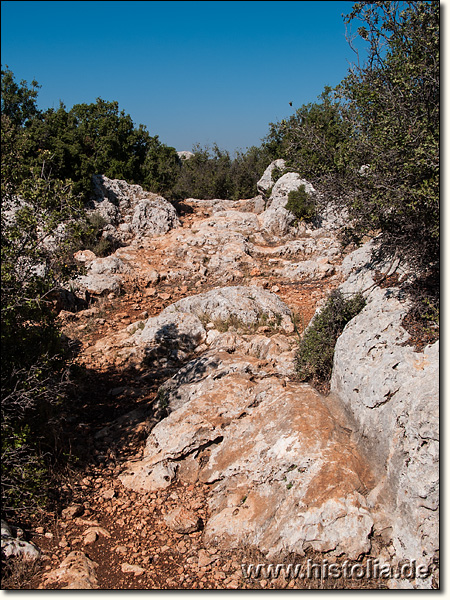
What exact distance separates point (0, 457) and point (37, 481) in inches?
21.7

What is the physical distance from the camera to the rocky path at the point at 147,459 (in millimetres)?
5078

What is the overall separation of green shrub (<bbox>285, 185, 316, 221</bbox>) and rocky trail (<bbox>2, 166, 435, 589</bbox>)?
769cm

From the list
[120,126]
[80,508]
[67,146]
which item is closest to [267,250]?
[67,146]

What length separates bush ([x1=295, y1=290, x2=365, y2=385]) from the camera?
764 cm

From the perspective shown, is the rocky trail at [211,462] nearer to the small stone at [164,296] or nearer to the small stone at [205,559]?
the small stone at [205,559]

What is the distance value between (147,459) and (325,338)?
3.64 metres

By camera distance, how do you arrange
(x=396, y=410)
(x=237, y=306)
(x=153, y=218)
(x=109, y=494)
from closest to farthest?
(x=396, y=410) → (x=109, y=494) → (x=237, y=306) → (x=153, y=218)

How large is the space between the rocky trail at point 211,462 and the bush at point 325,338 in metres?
0.36

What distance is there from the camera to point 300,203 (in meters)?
19.4

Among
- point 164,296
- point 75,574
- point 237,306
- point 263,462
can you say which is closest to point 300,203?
point 164,296

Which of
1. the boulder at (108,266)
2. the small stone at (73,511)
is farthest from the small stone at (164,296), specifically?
the small stone at (73,511)

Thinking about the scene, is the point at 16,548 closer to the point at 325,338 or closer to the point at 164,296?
the point at 325,338

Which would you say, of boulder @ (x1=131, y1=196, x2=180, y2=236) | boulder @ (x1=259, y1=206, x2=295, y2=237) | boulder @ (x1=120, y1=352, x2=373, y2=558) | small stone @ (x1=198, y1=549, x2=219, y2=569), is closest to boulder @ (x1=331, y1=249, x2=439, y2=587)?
boulder @ (x1=120, y1=352, x2=373, y2=558)

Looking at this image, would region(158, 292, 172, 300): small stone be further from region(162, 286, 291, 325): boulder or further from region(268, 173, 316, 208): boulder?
region(268, 173, 316, 208): boulder
